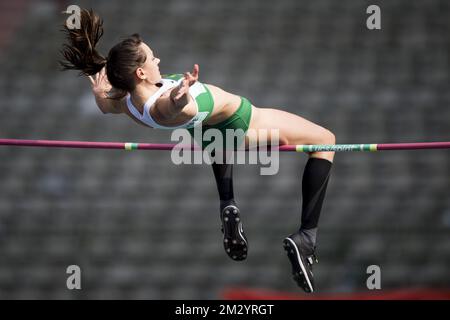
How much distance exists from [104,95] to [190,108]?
0.58 m

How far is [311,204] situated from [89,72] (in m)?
1.39

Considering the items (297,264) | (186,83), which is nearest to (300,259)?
(297,264)

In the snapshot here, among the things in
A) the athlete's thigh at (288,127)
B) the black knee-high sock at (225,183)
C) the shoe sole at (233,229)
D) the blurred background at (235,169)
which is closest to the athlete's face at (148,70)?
the athlete's thigh at (288,127)

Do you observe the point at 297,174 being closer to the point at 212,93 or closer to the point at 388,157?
the point at 388,157

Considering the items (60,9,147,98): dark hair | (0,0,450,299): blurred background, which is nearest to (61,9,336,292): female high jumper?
(60,9,147,98): dark hair

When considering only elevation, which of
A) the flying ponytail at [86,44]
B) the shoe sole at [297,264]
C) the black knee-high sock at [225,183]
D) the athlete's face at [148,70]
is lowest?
the shoe sole at [297,264]

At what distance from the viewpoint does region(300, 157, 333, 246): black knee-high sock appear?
15.6ft

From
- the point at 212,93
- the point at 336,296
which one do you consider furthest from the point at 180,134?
the point at 336,296

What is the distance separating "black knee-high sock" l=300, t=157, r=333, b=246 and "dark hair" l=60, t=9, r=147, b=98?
3.79 ft

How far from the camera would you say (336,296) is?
7.62 meters

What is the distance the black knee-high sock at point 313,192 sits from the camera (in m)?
4.75

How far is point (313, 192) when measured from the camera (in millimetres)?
4773

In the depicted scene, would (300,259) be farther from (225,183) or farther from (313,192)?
(225,183)

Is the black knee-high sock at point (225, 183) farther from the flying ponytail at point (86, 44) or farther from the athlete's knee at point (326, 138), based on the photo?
the flying ponytail at point (86, 44)
